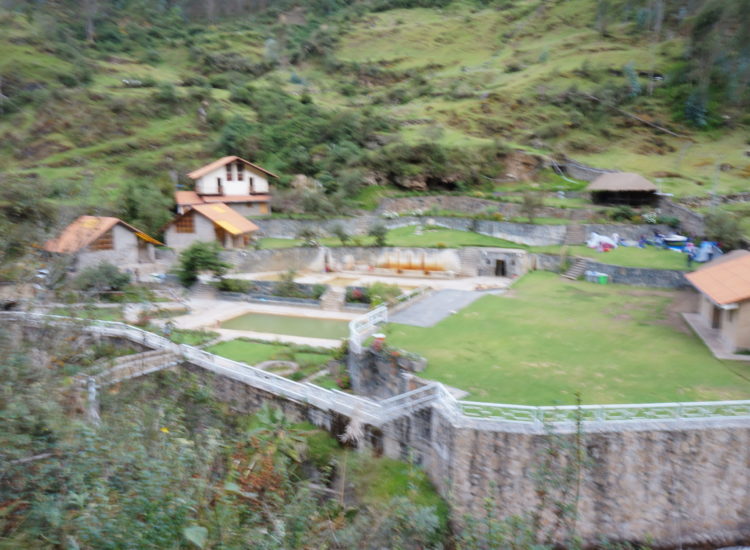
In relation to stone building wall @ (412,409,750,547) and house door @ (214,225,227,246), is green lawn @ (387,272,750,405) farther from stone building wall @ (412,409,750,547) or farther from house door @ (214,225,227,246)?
house door @ (214,225,227,246)

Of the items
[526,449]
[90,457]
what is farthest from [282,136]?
[90,457]

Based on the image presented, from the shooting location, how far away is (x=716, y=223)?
2572 centimetres

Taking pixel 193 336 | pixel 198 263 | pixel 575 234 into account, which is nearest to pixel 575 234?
pixel 575 234

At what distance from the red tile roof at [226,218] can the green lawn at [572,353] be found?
18769 mm

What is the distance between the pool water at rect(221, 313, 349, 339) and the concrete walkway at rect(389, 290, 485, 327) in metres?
3.35

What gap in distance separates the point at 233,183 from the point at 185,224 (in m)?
6.80

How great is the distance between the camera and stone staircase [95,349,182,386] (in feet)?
52.9

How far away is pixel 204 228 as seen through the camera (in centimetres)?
3522

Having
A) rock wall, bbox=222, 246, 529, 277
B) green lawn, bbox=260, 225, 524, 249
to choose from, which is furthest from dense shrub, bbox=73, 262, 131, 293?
green lawn, bbox=260, 225, 524, 249

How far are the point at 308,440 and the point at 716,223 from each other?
2247cm

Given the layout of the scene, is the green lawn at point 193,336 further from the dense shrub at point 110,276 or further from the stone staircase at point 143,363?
the dense shrub at point 110,276

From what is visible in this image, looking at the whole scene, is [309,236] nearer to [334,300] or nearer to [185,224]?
[185,224]

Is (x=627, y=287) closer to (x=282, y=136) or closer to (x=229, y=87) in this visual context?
(x=282, y=136)

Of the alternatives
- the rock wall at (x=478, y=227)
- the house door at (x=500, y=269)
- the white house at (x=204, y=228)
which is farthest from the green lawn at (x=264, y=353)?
the rock wall at (x=478, y=227)
